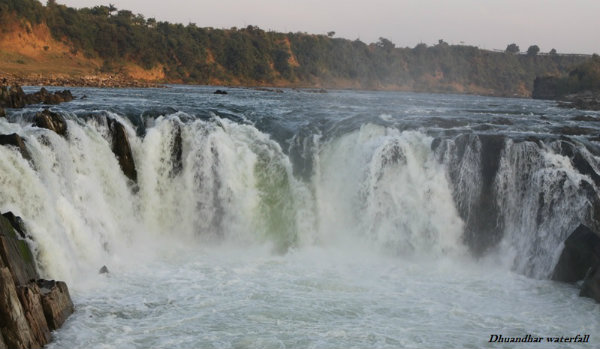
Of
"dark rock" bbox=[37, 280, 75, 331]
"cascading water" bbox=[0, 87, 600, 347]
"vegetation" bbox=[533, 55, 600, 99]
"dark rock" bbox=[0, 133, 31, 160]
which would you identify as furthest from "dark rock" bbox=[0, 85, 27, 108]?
"vegetation" bbox=[533, 55, 600, 99]

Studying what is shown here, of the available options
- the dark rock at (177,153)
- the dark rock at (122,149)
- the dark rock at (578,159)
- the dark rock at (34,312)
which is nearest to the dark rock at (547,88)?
the dark rock at (578,159)

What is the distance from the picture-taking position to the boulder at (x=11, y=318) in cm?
816

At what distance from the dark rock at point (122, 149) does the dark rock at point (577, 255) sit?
416 inches

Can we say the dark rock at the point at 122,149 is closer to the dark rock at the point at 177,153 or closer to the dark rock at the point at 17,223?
the dark rock at the point at 177,153

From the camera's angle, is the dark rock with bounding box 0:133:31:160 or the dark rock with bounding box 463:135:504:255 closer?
the dark rock with bounding box 0:133:31:160

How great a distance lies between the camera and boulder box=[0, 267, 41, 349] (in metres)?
8.16

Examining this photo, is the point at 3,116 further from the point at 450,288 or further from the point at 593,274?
the point at 593,274

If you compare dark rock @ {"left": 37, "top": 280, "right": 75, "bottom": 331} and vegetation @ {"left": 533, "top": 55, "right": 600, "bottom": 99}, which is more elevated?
vegetation @ {"left": 533, "top": 55, "right": 600, "bottom": 99}

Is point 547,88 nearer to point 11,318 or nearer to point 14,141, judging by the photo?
→ point 14,141

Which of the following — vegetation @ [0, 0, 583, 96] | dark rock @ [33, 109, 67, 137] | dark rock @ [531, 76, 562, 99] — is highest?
vegetation @ [0, 0, 583, 96]

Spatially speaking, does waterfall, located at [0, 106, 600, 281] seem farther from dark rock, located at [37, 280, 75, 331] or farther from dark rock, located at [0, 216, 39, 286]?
dark rock, located at [37, 280, 75, 331]

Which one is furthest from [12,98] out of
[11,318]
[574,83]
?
[574,83]

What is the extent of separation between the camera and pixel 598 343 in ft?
32.4

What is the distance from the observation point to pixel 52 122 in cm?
1469
